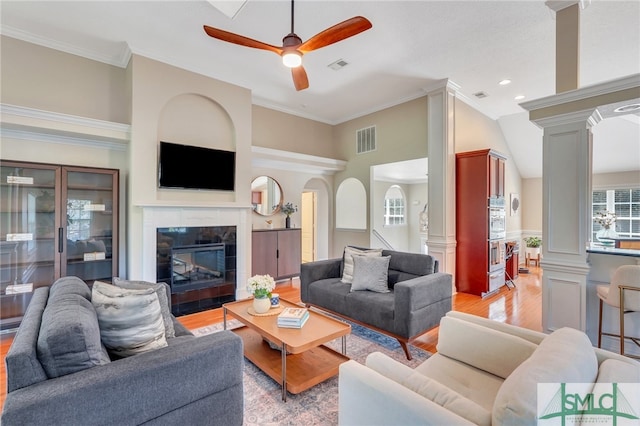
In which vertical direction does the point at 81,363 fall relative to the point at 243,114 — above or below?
below

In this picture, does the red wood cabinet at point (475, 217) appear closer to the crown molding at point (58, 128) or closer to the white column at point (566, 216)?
the white column at point (566, 216)

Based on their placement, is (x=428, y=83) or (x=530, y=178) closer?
(x=428, y=83)

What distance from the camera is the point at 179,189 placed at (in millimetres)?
4125

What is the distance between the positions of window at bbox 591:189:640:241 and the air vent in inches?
231

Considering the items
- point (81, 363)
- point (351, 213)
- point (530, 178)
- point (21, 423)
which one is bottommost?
point (21, 423)

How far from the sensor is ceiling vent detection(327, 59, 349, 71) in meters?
4.10

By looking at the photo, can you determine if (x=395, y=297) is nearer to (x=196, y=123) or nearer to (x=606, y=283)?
(x=606, y=283)

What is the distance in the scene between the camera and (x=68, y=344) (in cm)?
134

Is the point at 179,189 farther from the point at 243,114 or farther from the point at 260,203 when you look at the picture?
the point at 260,203

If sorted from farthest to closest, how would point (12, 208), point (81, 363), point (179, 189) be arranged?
point (179, 189), point (12, 208), point (81, 363)

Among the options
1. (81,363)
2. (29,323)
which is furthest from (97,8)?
(81,363)

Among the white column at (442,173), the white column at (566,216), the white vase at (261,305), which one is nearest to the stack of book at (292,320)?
the white vase at (261,305)

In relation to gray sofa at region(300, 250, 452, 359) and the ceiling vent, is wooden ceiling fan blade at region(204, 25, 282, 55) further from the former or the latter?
gray sofa at region(300, 250, 452, 359)

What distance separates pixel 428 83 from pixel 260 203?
3716mm
